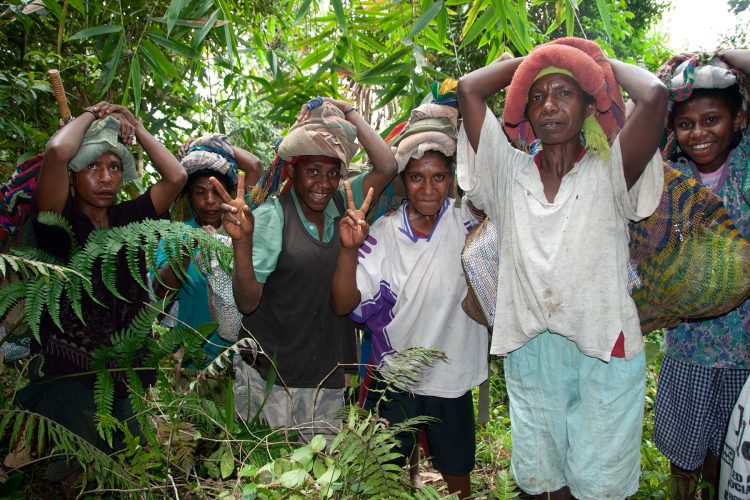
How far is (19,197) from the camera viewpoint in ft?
8.64

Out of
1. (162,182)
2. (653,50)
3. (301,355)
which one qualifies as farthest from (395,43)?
(653,50)

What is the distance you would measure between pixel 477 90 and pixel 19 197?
201cm

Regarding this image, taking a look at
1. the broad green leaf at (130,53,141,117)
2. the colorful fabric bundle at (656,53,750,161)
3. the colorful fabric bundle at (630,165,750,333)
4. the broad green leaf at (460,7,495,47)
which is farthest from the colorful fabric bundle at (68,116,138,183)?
the colorful fabric bundle at (656,53,750,161)

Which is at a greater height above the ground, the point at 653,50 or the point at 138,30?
the point at 653,50

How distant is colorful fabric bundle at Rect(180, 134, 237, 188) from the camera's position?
3.35 m

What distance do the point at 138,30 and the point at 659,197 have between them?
3018 millimetres

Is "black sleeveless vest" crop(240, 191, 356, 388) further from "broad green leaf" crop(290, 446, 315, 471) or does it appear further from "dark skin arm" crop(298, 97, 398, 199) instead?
"broad green leaf" crop(290, 446, 315, 471)

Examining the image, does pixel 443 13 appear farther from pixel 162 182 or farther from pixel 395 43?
pixel 162 182

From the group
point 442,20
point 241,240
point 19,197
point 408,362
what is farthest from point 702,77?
point 19,197

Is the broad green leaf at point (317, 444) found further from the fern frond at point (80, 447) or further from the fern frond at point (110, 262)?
the fern frond at point (110, 262)

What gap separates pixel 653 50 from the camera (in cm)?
944

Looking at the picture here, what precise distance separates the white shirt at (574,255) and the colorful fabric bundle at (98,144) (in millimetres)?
1625

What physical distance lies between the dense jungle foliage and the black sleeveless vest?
0.71 feet

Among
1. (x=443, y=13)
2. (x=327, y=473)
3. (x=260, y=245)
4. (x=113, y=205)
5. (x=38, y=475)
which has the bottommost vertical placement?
(x=38, y=475)
